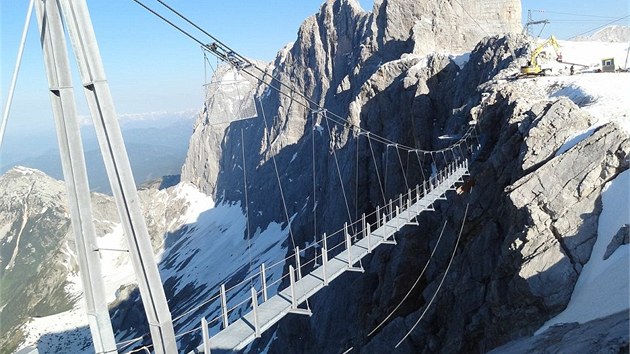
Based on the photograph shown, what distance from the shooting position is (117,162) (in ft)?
21.5

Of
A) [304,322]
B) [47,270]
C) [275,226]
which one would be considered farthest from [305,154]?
[47,270]

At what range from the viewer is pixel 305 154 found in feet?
397

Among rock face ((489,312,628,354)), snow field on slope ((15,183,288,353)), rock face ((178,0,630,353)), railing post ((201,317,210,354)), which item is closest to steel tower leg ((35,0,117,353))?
railing post ((201,317,210,354))

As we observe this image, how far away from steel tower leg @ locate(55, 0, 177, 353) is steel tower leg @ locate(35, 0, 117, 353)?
47 centimetres

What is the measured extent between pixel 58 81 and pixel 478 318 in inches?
645

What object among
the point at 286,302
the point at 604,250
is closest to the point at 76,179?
the point at 286,302

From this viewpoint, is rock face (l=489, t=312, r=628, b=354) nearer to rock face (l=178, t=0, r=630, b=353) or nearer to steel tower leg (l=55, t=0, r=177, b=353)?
rock face (l=178, t=0, r=630, b=353)

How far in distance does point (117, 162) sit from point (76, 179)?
804 mm

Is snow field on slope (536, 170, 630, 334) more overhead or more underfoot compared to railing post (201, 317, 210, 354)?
more underfoot

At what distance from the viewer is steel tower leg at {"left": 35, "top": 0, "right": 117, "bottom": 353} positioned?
22.2 ft

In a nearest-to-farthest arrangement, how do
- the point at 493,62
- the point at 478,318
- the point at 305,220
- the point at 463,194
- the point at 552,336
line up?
1. the point at 552,336
2. the point at 478,318
3. the point at 463,194
4. the point at 493,62
5. the point at 305,220

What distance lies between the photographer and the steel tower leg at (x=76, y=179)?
22.2 ft

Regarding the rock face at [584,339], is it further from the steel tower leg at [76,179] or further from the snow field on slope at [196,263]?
the snow field on slope at [196,263]

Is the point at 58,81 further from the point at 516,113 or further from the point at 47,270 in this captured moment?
the point at 47,270
